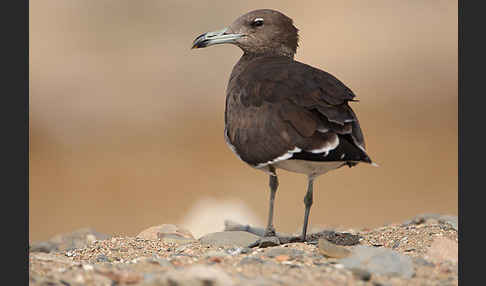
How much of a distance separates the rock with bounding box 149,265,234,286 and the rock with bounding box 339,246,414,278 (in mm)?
1232

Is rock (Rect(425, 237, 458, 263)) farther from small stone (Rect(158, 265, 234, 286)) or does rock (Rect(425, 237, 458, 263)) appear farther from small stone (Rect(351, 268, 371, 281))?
small stone (Rect(158, 265, 234, 286))

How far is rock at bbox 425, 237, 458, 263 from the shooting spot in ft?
20.7

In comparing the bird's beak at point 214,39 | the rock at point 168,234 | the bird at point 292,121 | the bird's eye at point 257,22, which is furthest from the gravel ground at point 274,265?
the bird's eye at point 257,22

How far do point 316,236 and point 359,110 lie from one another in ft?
44.1

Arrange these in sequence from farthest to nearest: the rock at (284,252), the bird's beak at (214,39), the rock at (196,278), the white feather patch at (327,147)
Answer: the bird's beak at (214,39) < the white feather patch at (327,147) < the rock at (284,252) < the rock at (196,278)

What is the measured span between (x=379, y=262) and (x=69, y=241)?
5441 mm

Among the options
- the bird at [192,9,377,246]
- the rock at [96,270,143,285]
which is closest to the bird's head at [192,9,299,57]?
the bird at [192,9,377,246]

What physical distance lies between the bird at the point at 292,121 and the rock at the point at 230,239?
10.5 inches

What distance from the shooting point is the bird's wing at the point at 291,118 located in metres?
6.87

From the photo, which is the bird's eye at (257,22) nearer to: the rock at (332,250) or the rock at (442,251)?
the rock at (332,250)

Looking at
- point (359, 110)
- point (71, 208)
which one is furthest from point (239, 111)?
point (359, 110)

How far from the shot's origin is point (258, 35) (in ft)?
29.6

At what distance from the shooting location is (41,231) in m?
15.5

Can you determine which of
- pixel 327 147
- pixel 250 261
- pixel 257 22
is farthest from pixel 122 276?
pixel 257 22
